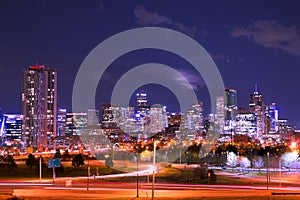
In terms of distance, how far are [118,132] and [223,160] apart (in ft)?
343

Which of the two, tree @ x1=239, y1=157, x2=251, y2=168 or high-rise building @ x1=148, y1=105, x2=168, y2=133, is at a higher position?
high-rise building @ x1=148, y1=105, x2=168, y2=133

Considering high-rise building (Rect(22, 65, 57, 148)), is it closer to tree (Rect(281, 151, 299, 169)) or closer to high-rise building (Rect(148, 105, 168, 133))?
high-rise building (Rect(148, 105, 168, 133))

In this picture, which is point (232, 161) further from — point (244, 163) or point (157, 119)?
point (157, 119)

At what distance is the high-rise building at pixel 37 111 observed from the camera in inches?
7062

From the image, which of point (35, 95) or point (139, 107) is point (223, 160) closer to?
point (139, 107)

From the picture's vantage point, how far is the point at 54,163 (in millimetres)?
43531

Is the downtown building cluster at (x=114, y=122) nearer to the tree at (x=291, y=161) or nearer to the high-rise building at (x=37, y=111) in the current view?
the high-rise building at (x=37, y=111)

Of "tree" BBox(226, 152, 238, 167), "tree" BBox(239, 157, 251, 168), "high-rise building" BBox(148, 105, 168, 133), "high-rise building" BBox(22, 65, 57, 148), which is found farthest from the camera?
"high-rise building" BBox(22, 65, 57, 148)

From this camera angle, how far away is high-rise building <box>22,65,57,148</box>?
589ft

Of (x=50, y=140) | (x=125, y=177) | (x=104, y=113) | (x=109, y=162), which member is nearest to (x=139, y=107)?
(x=104, y=113)

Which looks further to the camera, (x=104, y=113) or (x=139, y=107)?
(x=104, y=113)

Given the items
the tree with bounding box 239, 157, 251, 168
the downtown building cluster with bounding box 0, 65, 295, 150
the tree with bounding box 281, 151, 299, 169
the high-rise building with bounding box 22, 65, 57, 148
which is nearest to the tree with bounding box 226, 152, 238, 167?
the tree with bounding box 239, 157, 251, 168

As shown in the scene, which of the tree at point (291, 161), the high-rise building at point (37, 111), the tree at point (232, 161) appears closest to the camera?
the tree at point (291, 161)

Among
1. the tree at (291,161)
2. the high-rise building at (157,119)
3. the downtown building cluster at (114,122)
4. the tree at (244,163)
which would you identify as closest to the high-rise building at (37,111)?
the downtown building cluster at (114,122)
